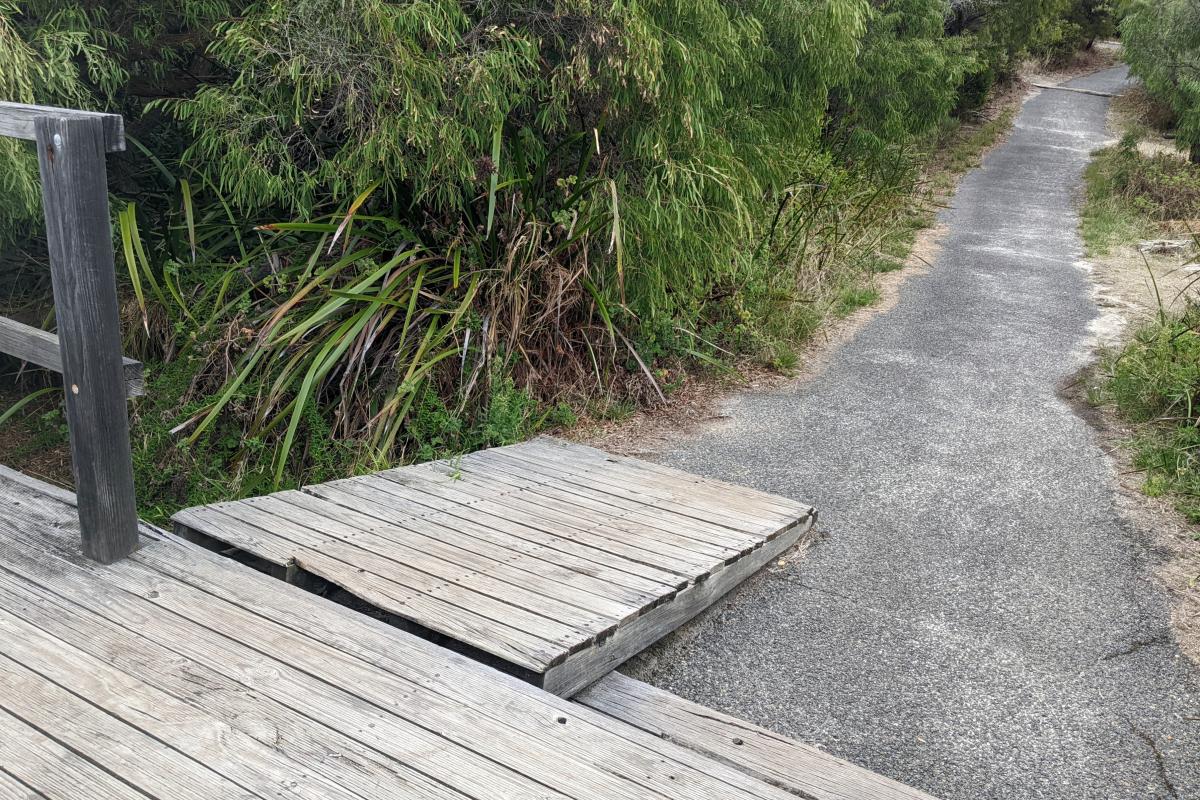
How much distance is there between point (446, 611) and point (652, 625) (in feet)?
2.15

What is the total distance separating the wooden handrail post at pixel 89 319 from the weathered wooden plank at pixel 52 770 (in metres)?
0.81

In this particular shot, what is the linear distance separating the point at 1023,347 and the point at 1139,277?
3.38 m

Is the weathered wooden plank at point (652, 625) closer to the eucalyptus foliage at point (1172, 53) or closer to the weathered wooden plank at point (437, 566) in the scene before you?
the weathered wooden plank at point (437, 566)

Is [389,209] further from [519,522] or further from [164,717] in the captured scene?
[164,717]

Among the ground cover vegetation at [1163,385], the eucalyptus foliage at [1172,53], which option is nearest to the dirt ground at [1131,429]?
the ground cover vegetation at [1163,385]

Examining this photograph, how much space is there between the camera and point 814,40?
6297 millimetres

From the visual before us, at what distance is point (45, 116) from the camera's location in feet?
7.97

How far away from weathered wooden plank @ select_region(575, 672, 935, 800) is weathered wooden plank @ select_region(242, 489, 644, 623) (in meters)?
0.22

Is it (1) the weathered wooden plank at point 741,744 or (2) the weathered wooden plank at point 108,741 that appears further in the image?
(1) the weathered wooden plank at point 741,744

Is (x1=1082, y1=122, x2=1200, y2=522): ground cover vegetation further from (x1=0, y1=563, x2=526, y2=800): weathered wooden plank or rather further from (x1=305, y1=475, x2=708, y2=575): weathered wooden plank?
(x1=0, y1=563, x2=526, y2=800): weathered wooden plank

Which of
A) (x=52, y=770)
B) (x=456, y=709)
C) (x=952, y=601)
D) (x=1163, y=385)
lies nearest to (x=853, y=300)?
(x=1163, y=385)

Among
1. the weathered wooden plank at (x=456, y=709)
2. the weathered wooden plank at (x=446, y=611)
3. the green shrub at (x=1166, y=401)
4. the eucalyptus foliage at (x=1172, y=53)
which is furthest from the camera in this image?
the eucalyptus foliage at (x=1172, y=53)

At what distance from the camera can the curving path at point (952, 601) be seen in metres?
2.86

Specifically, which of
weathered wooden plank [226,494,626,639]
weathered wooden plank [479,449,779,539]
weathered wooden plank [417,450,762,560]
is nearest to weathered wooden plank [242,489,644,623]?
weathered wooden plank [226,494,626,639]
